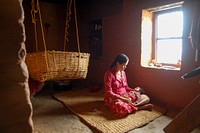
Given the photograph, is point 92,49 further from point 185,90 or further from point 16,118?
point 16,118

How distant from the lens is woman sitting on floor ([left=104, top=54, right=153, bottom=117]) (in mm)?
2268

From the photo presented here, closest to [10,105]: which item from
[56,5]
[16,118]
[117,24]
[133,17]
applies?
[16,118]

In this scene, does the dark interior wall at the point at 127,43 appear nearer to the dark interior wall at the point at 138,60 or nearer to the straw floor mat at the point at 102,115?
the dark interior wall at the point at 138,60

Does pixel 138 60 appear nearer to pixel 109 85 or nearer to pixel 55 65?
pixel 109 85

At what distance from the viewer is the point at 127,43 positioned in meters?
3.15

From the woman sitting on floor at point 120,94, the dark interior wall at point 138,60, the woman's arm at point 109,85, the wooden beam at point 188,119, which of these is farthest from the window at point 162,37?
the wooden beam at point 188,119

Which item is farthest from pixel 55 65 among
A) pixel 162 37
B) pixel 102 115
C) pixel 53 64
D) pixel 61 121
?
pixel 162 37

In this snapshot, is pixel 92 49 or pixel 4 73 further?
pixel 92 49

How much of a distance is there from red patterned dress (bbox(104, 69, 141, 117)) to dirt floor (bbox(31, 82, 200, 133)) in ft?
1.11

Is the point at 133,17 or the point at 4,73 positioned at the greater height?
the point at 133,17

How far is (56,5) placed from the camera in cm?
430

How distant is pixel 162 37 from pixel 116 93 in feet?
3.74

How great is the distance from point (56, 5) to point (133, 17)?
2.17 m

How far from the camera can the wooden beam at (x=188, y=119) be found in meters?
0.58
